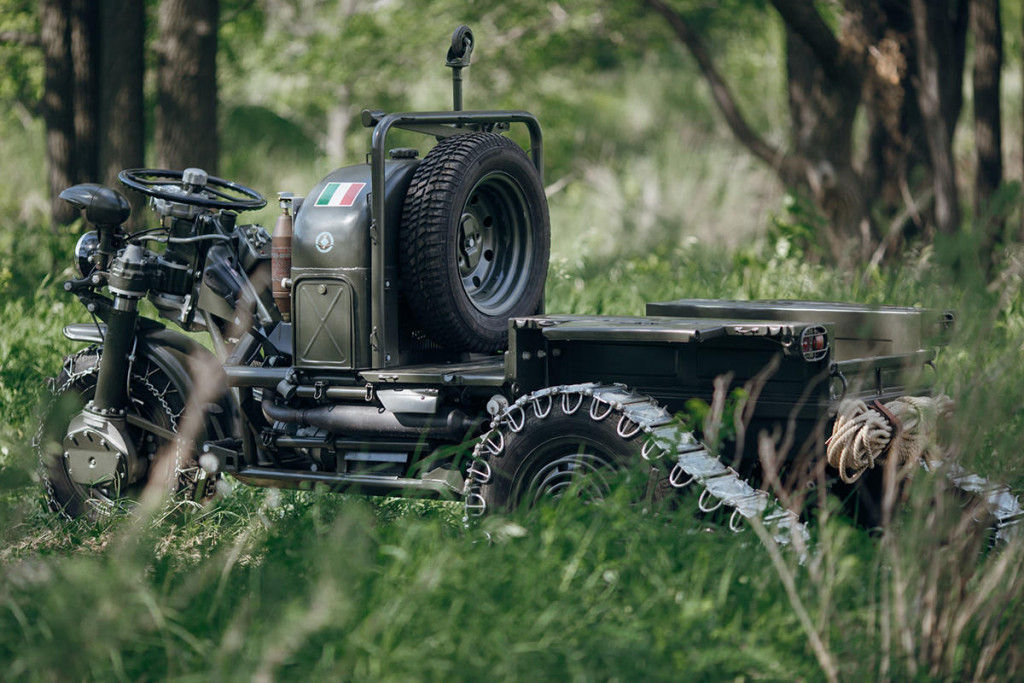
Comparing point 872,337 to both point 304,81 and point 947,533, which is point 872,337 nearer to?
point 947,533

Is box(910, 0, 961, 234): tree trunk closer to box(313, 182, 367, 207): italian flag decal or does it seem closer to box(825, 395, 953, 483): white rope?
box(825, 395, 953, 483): white rope

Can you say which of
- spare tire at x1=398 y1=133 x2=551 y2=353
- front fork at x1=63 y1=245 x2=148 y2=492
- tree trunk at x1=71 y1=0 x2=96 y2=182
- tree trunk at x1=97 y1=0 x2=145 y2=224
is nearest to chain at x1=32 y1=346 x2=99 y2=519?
Answer: front fork at x1=63 y1=245 x2=148 y2=492

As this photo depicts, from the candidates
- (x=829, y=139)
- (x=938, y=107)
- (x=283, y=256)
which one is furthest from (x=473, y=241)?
(x=829, y=139)

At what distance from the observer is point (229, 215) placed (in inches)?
234

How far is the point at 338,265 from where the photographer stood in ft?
17.2

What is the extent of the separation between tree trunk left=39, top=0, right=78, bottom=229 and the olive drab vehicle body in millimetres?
6750

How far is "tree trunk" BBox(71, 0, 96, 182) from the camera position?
39.9 feet

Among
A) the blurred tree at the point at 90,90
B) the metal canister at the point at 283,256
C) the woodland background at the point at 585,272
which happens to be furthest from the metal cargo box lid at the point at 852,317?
the blurred tree at the point at 90,90

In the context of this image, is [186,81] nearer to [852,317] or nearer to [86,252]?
[86,252]

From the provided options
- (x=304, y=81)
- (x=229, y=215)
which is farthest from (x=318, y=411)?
(x=304, y=81)

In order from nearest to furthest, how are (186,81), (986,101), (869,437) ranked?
(869,437) → (186,81) → (986,101)

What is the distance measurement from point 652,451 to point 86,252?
2.89m

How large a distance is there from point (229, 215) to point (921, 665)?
145 inches

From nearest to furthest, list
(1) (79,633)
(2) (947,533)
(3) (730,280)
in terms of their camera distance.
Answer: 1. (1) (79,633)
2. (2) (947,533)
3. (3) (730,280)
